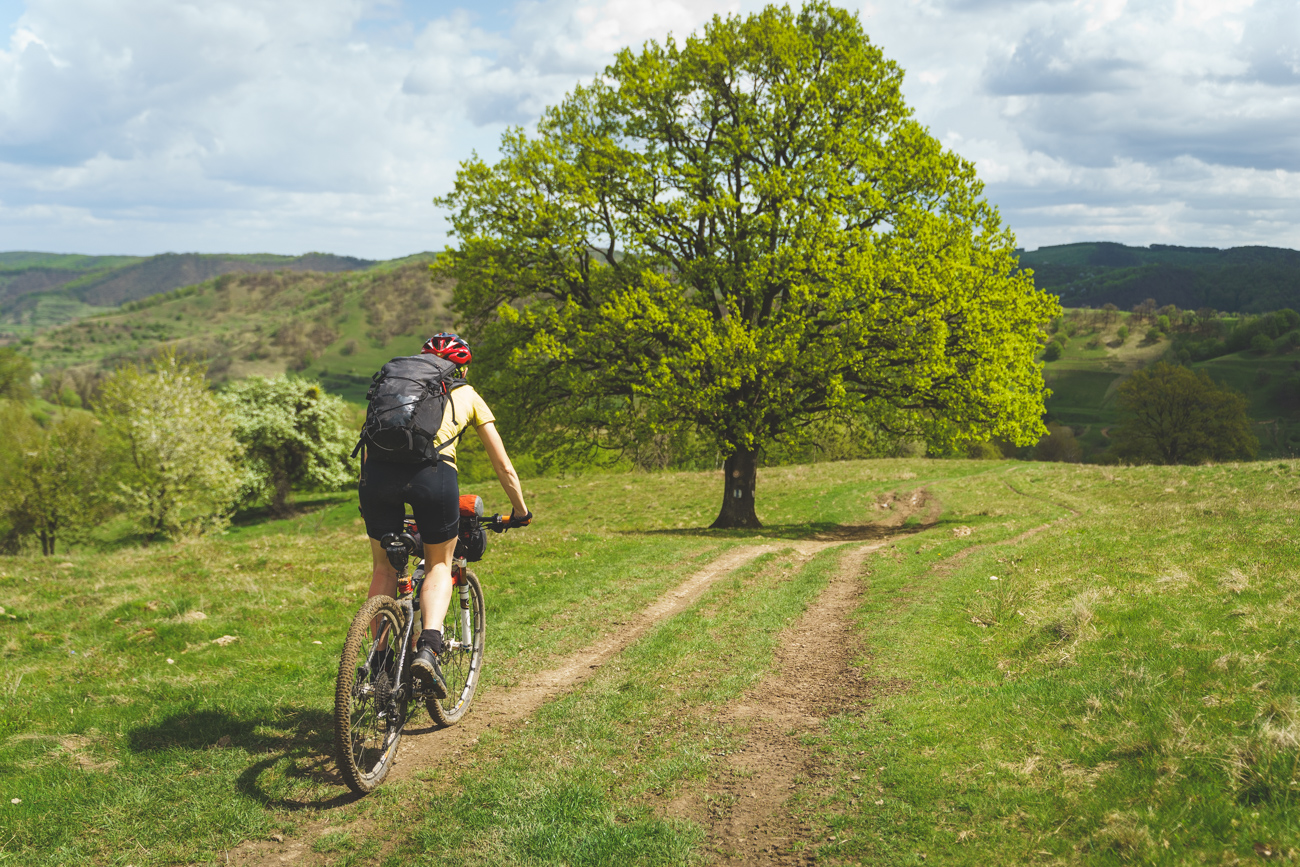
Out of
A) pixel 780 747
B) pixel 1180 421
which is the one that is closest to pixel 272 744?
pixel 780 747

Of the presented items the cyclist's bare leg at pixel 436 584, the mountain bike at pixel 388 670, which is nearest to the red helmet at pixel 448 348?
the mountain bike at pixel 388 670

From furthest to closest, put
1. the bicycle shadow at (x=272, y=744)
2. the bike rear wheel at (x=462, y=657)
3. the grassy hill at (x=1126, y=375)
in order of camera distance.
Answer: the grassy hill at (x=1126, y=375)
the bike rear wheel at (x=462, y=657)
the bicycle shadow at (x=272, y=744)

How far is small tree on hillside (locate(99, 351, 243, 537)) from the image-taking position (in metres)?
40.8

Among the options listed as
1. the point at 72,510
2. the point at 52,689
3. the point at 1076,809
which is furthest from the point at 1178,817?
the point at 72,510

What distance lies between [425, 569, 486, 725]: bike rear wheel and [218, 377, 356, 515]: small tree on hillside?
53.7m

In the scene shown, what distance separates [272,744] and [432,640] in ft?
5.86

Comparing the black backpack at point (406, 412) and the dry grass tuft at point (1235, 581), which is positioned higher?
the black backpack at point (406, 412)

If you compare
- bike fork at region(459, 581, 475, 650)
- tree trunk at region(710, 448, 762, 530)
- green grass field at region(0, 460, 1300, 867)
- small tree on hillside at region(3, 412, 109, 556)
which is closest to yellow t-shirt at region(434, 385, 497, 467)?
bike fork at region(459, 581, 475, 650)

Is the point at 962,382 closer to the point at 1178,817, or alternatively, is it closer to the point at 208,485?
the point at 1178,817

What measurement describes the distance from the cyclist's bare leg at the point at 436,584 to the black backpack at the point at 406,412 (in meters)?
0.85

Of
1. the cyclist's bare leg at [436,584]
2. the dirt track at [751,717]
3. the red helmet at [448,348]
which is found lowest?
the dirt track at [751,717]

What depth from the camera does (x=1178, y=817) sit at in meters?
4.28

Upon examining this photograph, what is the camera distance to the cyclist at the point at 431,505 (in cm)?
582

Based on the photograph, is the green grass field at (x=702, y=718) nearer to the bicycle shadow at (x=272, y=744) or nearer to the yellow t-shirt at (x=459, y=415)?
the bicycle shadow at (x=272, y=744)
